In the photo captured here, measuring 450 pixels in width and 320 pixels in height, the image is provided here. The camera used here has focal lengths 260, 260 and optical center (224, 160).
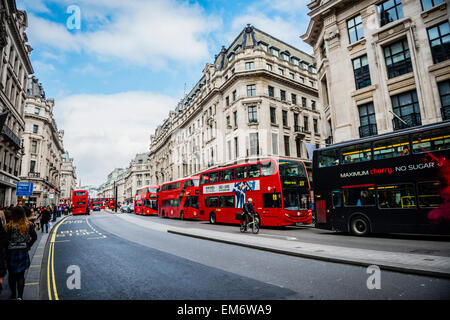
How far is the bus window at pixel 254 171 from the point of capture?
16766 mm

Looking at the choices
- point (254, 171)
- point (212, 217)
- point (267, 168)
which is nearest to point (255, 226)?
point (267, 168)

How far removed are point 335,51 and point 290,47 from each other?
21.7 meters

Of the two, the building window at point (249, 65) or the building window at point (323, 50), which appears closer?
the building window at point (323, 50)

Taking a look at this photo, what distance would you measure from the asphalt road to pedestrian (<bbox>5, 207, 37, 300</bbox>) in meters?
0.53

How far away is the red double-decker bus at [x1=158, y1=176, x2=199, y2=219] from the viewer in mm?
25625

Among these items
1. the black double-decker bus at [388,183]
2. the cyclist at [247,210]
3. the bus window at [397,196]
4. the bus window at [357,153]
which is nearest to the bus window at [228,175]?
the cyclist at [247,210]

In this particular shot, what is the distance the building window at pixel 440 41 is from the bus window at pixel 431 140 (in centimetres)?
913

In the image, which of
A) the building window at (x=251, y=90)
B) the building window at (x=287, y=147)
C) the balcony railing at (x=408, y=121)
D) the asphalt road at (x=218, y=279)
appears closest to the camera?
the asphalt road at (x=218, y=279)

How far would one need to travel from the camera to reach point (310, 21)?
22.9m

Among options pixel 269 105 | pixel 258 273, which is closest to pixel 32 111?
pixel 269 105

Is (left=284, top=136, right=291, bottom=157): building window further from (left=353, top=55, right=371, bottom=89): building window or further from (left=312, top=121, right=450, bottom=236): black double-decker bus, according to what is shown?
(left=312, top=121, right=450, bottom=236): black double-decker bus

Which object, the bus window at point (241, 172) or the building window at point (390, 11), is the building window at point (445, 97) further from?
the bus window at point (241, 172)

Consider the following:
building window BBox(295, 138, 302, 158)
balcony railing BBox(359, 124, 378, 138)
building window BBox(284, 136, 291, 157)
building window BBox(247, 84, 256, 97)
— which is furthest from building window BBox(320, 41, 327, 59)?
building window BBox(295, 138, 302, 158)
